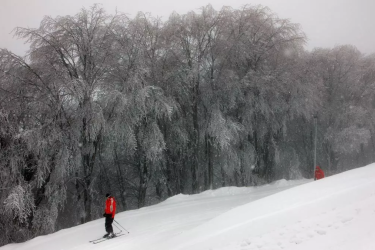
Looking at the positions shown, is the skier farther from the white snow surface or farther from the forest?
the forest

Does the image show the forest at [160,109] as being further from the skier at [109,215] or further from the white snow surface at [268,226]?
the skier at [109,215]

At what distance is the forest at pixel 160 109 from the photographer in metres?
13.5

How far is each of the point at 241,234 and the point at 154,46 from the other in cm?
1406

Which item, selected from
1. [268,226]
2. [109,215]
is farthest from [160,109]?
[268,226]

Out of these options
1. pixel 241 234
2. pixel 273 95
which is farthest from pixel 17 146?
pixel 273 95

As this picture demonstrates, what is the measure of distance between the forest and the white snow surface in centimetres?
393

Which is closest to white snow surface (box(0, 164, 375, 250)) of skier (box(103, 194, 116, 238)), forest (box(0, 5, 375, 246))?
skier (box(103, 194, 116, 238))

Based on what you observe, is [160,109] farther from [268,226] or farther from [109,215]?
[268,226]

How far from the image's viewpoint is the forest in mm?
13500

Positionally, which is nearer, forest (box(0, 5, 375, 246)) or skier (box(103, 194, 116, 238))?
skier (box(103, 194, 116, 238))

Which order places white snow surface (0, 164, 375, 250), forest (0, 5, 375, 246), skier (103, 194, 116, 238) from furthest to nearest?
1. forest (0, 5, 375, 246)
2. skier (103, 194, 116, 238)
3. white snow surface (0, 164, 375, 250)

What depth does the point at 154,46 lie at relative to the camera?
60.2ft

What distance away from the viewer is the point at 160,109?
54.3 ft

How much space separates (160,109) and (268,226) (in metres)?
10.9
